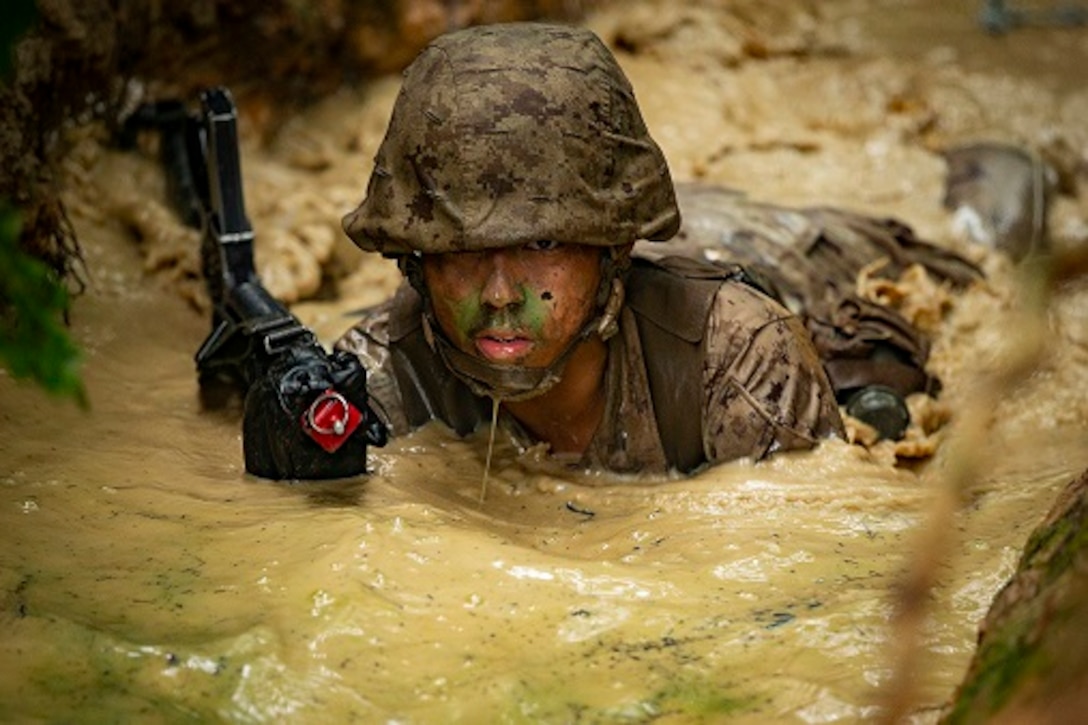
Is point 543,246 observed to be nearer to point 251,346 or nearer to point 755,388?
point 755,388

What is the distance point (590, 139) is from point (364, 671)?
1713 millimetres

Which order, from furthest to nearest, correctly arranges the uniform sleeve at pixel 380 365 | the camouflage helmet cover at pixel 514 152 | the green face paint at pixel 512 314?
1. the uniform sleeve at pixel 380 365
2. the green face paint at pixel 512 314
3. the camouflage helmet cover at pixel 514 152

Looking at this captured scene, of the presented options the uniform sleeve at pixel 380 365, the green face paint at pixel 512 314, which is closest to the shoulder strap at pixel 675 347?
the green face paint at pixel 512 314

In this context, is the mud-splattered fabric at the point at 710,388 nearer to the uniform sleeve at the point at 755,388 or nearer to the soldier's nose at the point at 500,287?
the uniform sleeve at the point at 755,388

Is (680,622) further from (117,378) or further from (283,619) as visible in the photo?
(117,378)

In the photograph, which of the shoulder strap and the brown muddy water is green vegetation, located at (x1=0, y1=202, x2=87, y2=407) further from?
the shoulder strap

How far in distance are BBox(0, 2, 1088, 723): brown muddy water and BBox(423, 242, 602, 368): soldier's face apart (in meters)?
0.49

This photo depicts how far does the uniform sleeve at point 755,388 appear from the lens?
14.7 ft

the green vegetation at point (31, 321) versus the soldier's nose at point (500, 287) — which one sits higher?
the green vegetation at point (31, 321)

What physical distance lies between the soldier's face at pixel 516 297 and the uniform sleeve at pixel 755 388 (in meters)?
0.48

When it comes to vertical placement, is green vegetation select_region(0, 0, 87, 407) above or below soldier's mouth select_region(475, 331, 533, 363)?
above

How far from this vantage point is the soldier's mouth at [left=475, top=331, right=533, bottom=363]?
427 cm

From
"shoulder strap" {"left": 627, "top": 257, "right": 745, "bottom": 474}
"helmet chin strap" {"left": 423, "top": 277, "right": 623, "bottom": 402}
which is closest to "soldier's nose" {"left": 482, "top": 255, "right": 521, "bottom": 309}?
"helmet chin strap" {"left": 423, "top": 277, "right": 623, "bottom": 402}

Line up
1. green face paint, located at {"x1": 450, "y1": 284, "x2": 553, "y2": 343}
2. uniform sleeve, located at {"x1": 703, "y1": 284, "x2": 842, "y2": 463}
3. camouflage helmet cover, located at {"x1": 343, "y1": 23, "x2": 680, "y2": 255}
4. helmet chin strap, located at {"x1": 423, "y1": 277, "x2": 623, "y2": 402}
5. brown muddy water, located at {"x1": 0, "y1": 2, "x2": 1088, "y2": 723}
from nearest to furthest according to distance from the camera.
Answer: brown muddy water, located at {"x1": 0, "y1": 2, "x2": 1088, "y2": 723} < camouflage helmet cover, located at {"x1": 343, "y1": 23, "x2": 680, "y2": 255} < green face paint, located at {"x1": 450, "y1": 284, "x2": 553, "y2": 343} < helmet chin strap, located at {"x1": 423, "y1": 277, "x2": 623, "y2": 402} < uniform sleeve, located at {"x1": 703, "y1": 284, "x2": 842, "y2": 463}
